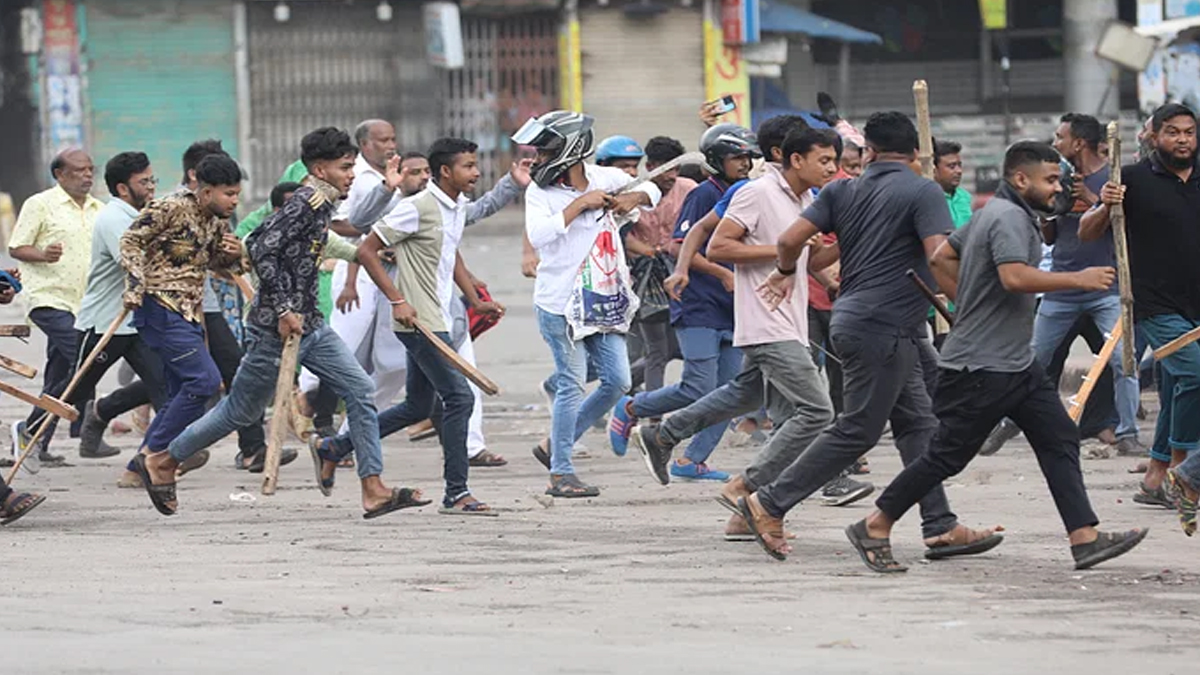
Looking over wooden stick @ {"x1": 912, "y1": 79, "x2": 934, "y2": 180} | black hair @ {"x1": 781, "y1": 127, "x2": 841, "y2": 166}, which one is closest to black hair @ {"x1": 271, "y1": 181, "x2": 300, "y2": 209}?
black hair @ {"x1": 781, "y1": 127, "x2": 841, "y2": 166}

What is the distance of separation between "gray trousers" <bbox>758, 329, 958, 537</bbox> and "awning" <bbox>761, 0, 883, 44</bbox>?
2183 centimetres

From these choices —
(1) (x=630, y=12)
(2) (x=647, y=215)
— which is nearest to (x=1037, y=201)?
(2) (x=647, y=215)

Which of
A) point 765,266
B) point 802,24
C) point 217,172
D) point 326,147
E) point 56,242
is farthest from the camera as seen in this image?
point 802,24

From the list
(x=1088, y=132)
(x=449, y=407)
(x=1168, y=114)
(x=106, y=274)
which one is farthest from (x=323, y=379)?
(x=1088, y=132)

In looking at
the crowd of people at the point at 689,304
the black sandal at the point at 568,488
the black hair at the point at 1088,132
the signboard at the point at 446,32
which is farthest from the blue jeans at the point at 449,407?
the signboard at the point at 446,32

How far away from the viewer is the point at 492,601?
23.8 feet

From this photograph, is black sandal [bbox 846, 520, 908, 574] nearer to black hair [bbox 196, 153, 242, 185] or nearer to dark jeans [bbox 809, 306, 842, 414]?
dark jeans [bbox 809, 306, 842, 414]

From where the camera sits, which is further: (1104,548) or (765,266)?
(765,266)

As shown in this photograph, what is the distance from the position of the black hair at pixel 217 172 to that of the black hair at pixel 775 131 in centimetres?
230

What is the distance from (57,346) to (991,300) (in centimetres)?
603

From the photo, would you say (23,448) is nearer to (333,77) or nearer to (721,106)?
(721,106)

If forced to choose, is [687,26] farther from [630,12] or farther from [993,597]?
[993,597]

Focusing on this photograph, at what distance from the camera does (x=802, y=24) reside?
98.0 feet

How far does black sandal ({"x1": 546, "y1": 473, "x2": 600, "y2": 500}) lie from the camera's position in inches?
395
